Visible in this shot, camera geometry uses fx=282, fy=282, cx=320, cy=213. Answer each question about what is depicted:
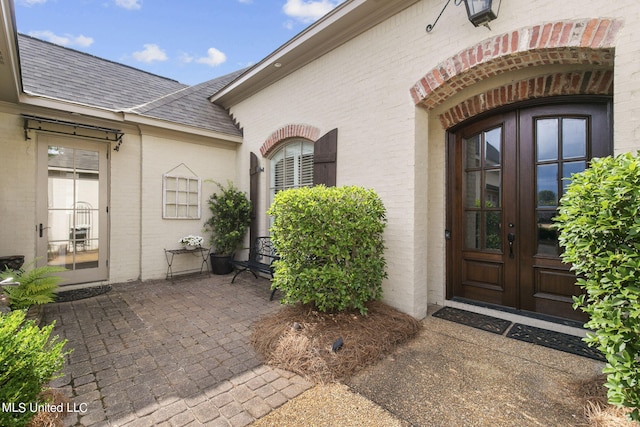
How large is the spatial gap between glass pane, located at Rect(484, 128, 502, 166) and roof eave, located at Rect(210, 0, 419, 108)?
183cm

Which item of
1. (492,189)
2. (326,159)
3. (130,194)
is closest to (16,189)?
(130,194)

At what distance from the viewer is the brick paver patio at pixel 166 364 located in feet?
6.22

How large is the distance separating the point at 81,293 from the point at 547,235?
641cm

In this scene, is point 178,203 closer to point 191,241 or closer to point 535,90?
point 191,241

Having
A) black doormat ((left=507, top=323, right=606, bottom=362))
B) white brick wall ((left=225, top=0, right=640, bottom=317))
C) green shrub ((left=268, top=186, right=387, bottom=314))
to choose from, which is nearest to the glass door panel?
white brick wall ((left=225, top=0, right=640, bottom=317))

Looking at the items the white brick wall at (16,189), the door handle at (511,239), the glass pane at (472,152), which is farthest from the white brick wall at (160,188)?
the door handle at (511,239)

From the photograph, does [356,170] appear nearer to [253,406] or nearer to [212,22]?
[253,406]

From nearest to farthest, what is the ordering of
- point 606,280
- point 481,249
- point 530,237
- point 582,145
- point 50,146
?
point 606,280
point 582,145
point 530,237
point 481,249
point 50,146

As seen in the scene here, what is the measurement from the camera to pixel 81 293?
438 centimetres

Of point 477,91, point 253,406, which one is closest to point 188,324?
point 253,406

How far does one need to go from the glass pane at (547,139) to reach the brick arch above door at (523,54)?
61 cm

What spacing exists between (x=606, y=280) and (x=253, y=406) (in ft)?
7.58

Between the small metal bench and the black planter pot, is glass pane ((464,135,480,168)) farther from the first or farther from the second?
the black planter pot

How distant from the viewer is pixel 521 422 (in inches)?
70.4
